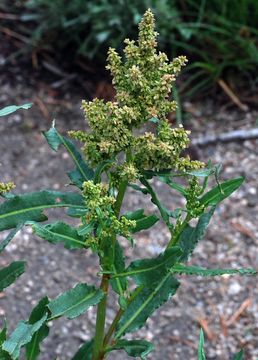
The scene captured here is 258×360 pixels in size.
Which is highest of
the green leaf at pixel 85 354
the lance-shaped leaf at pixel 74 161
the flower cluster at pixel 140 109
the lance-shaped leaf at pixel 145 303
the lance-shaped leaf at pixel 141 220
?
the flower cluster at pixel 140 109

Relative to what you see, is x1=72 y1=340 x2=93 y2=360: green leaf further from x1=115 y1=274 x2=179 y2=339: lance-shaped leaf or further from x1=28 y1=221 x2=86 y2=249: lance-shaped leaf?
x1=28 y1=221 x2=86 y2=249: lance-shaped leaf

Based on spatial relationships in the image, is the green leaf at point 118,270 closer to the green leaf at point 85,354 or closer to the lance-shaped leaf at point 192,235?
the lance-shaped leaf at point 192,235

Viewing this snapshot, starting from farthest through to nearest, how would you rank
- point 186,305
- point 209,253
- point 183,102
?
point 183,102
point 209,253
point 186,305

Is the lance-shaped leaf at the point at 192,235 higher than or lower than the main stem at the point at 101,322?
higher

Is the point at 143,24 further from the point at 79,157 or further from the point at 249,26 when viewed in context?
the point at 249,26

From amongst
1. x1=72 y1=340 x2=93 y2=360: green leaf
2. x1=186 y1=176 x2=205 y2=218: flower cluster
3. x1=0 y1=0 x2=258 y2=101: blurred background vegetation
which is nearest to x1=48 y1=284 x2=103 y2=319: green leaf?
x1=186 y1=176 x2=205 y2=218: flower cluster

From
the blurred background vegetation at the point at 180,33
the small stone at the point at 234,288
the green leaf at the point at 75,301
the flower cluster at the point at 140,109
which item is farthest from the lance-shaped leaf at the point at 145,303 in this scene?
the blurred background vegetation at the point at 180,33

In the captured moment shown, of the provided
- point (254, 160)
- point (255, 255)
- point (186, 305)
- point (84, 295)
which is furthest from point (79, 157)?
point (254, 160)
